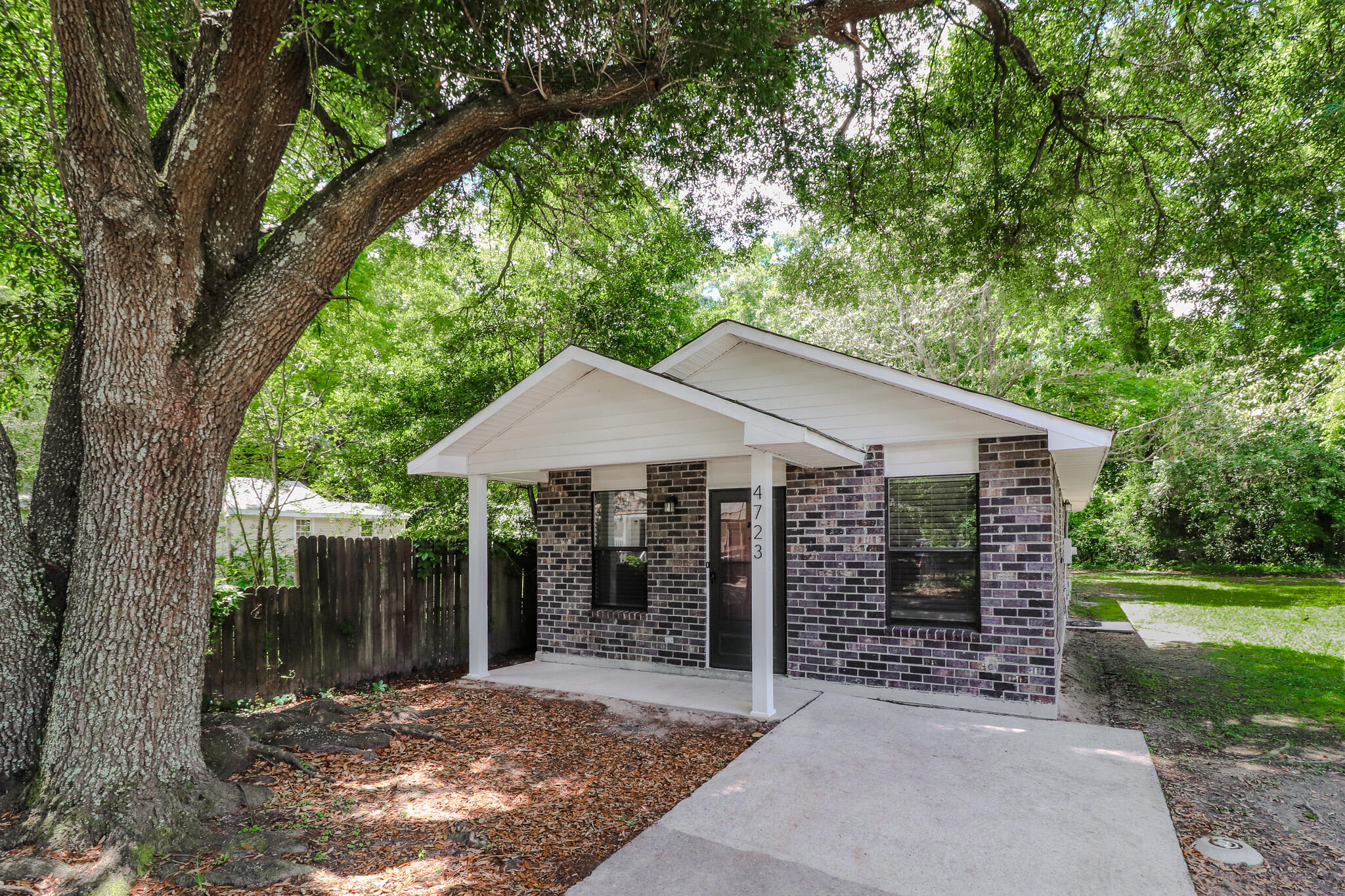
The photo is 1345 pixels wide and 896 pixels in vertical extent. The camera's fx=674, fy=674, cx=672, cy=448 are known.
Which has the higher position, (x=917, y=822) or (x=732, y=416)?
(x=732, y=416)

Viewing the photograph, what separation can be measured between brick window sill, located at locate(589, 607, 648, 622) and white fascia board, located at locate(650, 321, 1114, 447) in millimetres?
2863

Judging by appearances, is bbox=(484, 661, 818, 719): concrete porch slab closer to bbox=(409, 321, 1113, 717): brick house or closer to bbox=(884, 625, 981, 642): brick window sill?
bbox=(409, 321, 1113, 717): brick house

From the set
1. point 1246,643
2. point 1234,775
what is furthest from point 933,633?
point 1246,643

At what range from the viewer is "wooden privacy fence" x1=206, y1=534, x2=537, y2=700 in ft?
20.1

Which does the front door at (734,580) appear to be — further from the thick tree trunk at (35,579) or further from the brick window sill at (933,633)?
the thick tree trunk at (35,579)

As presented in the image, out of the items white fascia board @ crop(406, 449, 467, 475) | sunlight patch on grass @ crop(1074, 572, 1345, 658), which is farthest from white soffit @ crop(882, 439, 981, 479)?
sunlight patch on grass @ crop(1074, 572, 1345, 658)

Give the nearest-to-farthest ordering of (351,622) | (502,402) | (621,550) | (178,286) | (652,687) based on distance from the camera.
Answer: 1. (178,286)
2. (502,402)
3. (652,687)
4. (351,622)
5. (621,550)

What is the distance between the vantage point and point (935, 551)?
641 centimetres

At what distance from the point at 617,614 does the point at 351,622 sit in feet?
9.56

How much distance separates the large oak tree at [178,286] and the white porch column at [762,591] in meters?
3.15

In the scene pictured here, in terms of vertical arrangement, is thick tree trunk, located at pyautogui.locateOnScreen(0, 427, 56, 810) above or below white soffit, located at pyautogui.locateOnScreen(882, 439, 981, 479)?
below

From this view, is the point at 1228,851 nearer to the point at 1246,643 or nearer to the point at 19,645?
the point at 19,645

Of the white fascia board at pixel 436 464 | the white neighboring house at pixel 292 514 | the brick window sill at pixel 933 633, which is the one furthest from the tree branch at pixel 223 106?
the brick window sill at pixel 933 633

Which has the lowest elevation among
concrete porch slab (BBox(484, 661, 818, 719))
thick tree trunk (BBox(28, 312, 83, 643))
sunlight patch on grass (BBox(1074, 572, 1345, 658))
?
sunlight patch on grass (BBox(1074, 572, 1345, 658))
